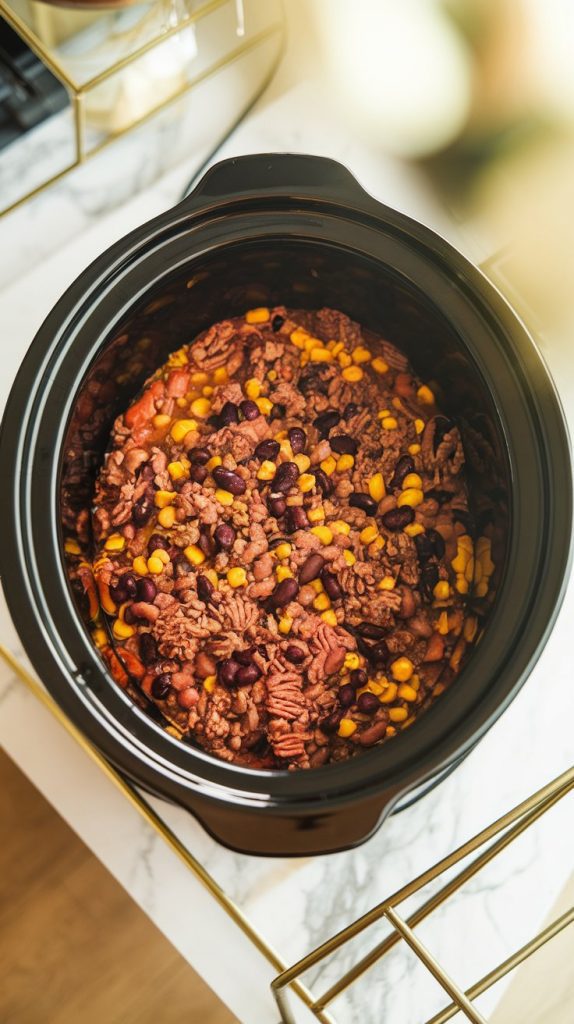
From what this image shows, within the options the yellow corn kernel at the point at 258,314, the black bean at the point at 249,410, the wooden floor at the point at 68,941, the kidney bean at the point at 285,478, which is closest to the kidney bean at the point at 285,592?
the kidney bean at the point at 285,478

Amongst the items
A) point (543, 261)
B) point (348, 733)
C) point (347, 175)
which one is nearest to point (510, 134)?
point (543, 261)

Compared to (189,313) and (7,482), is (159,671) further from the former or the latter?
(189,313)

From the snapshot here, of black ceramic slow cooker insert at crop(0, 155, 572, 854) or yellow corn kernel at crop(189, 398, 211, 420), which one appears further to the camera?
yellow corn kernel at crop(189, 398, 211, 420)

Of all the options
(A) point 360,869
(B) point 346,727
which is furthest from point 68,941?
(B) point 346,727

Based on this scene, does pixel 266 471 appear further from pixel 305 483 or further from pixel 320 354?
pixel 320 354

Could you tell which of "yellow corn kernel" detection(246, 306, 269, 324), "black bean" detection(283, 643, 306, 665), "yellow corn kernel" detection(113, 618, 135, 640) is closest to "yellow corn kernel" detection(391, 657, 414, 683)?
"black bean" detection(283, 643, 306, 665)

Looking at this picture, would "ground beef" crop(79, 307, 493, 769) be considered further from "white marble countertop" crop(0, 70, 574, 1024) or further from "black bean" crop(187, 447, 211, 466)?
"white marble countertop" crop(0, 70, 574, 1024)
